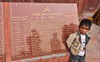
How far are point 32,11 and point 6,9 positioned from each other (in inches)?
26.2

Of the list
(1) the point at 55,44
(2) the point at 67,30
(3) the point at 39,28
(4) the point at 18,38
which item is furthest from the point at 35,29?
(2) the point at 67,30

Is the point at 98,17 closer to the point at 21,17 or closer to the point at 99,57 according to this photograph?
the point at 99,57

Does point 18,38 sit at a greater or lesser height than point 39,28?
lesser

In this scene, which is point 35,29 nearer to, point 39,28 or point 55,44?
point 39,28

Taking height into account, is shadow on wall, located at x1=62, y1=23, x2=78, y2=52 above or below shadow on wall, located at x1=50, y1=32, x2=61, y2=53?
above

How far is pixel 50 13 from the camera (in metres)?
2.19

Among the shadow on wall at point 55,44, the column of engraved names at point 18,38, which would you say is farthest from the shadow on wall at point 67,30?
the column of engraved names at point 18,38

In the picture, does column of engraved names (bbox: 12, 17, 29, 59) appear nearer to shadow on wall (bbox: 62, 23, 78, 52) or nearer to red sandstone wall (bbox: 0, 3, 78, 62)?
red sandstone wall (bbox: 0, 3, 78, 62)

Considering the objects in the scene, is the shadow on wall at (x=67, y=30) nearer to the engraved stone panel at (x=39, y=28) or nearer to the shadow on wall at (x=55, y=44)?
the engraved stone panel at (x=39, y=28)

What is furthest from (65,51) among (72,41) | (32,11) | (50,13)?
(32,11)

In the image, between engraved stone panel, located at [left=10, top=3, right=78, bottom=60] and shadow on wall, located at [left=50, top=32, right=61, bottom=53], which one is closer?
engraved stone panel, located at [left=10, top=3, right=78, bottom=60]

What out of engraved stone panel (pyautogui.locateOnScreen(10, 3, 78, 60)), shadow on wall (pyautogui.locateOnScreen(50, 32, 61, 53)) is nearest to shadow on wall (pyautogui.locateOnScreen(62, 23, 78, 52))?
engraved stone panel (pyautogui.locateOnScreen(10, 3, 78, 60))

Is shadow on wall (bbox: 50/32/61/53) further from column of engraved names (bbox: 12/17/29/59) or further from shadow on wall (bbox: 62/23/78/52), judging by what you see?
column of engraved names (bbox: 12/17/29/59)

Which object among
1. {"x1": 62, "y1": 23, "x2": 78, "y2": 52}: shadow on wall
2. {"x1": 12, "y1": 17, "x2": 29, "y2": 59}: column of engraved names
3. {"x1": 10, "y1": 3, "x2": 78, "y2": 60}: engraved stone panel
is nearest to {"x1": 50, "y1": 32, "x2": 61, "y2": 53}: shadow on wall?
{"x1": 10, "y1": 3, "x2": 78, "y2": 60}: engraved stone panel
